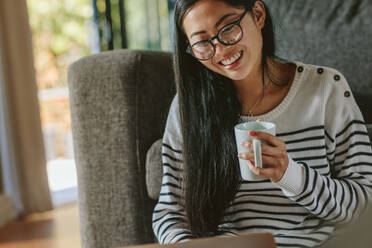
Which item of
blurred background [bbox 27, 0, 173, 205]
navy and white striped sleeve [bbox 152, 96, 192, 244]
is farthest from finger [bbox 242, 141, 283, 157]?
blurred background [bbox 27, 0, 173, 205]

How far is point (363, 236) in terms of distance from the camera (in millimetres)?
535

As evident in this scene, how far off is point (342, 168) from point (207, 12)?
0.48 m

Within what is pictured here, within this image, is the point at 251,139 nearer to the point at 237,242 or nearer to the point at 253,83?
the point at 237,242

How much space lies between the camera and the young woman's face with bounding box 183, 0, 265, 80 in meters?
0.95

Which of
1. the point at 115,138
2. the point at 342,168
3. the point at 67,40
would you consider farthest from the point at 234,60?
the point at 67,40

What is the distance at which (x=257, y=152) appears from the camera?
810mm

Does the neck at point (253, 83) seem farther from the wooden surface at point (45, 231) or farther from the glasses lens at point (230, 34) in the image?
the wooden surface at point (45, 231)

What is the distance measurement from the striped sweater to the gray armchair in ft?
0.65

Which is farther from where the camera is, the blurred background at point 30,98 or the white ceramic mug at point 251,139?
the blurred background at point 30,98

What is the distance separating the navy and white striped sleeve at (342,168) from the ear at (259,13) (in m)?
0.22

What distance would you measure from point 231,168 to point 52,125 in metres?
3.61

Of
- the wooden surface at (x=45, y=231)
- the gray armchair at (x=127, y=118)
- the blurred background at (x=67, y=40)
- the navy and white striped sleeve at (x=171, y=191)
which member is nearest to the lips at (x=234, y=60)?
the navy and white striped sleeve at (x=171, y=191)

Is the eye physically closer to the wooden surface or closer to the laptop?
the laptop

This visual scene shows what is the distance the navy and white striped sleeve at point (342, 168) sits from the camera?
0.96 metres
